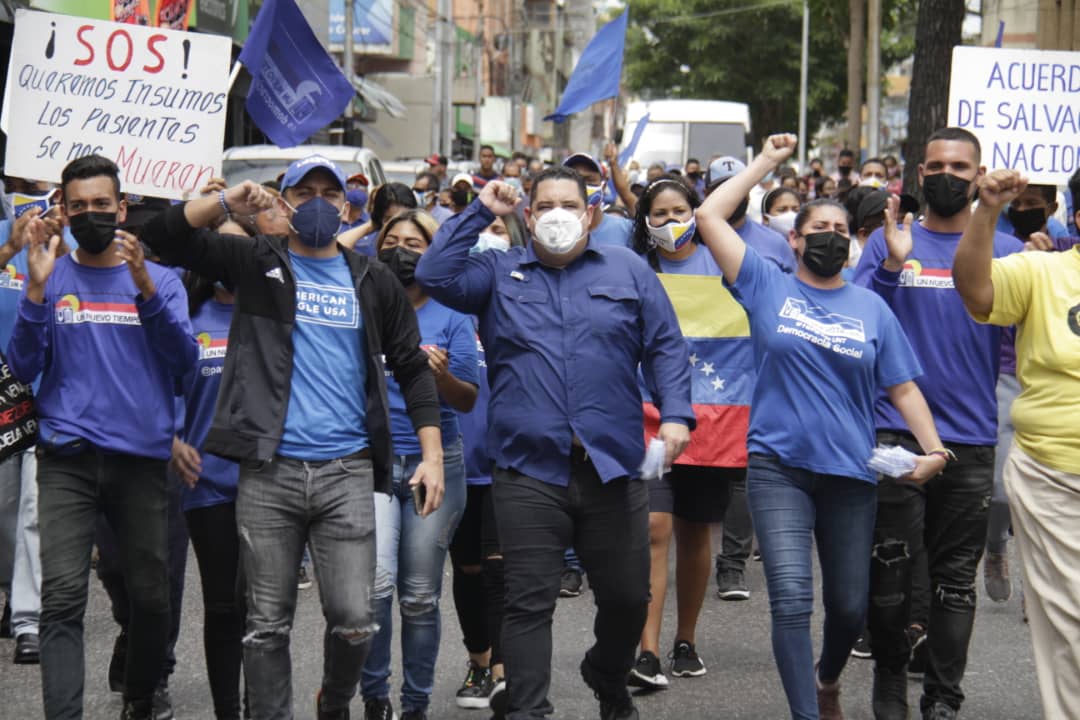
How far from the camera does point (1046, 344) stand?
5121 mm

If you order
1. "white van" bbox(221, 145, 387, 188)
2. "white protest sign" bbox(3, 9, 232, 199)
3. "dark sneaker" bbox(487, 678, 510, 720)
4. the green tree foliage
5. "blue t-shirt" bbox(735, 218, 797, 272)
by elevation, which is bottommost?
"dark sneaker" bbox(487, 678, 510, 720)

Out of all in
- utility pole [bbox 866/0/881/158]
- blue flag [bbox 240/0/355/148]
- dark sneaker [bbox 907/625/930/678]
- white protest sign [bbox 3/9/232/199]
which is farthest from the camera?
utility pole [bbox 866/0/881/158]

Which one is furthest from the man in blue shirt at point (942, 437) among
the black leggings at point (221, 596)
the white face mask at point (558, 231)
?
the black leggings at point (221, 596)

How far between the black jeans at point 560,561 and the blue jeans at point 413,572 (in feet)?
1.51

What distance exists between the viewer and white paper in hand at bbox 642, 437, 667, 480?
5488 millimetres

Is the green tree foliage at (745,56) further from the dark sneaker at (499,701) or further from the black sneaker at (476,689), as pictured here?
the dark sneaker at (499,701)

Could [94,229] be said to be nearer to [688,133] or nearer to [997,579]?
[997,579]

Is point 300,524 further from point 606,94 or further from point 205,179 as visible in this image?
point 606,94

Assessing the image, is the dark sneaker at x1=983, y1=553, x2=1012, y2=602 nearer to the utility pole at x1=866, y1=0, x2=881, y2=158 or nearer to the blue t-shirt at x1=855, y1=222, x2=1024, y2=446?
the blue t-shirt at x1=855, y1=222, x2=1024, y2=446

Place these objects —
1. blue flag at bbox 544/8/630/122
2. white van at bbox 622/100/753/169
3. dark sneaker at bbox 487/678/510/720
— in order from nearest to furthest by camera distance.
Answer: dark sneaker at bbox 487/678/510/720, blue flag at bbox 544/8/630/122, white van at bbox 622/100/753/169

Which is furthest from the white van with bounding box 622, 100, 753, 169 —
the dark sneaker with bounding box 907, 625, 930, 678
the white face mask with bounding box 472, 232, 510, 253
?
the dark sneaker with bounding box 907, 625, 930, 678

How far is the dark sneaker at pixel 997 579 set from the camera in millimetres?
8492

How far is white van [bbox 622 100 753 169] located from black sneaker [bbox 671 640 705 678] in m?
19.4

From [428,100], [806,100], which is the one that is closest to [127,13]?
[428,100]
